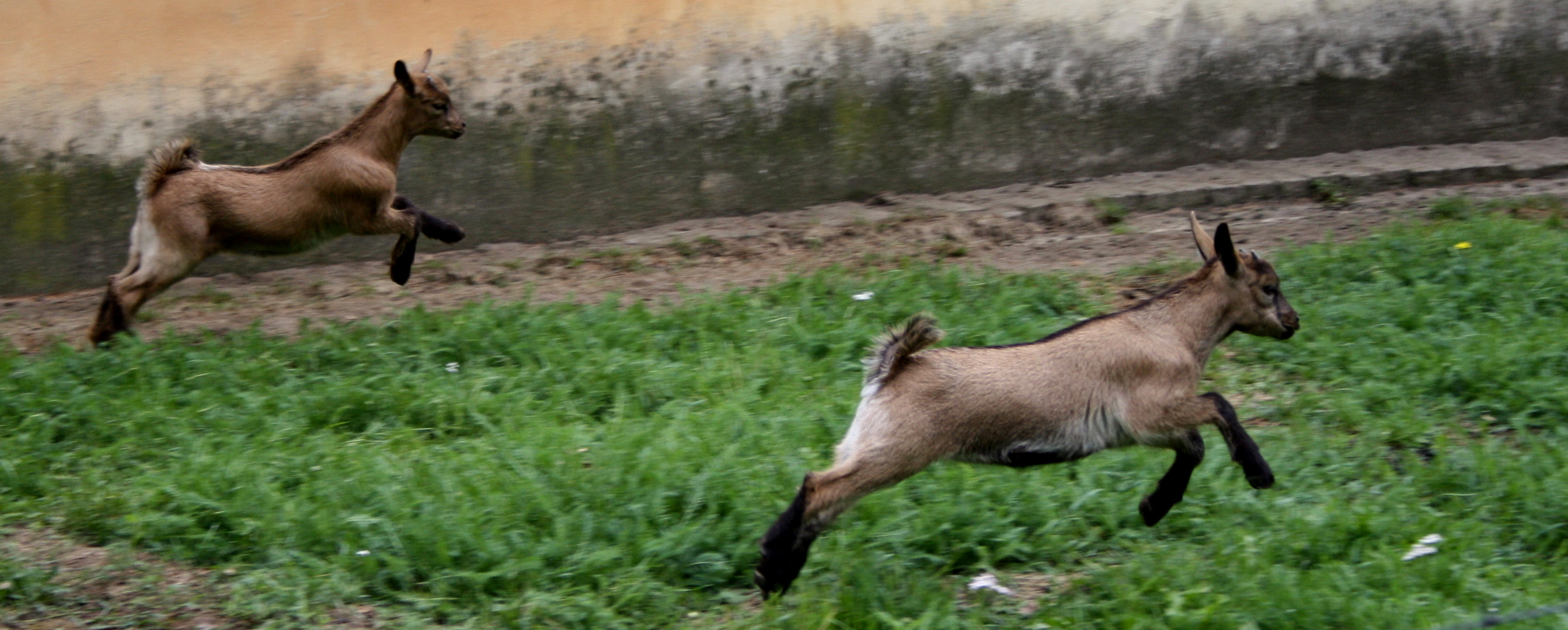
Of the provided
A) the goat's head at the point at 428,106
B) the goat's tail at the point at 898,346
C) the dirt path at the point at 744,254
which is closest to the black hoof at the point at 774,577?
the goat's tail at the point at 898,346

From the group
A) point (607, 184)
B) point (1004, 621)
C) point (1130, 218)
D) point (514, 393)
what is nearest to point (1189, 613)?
point (1004, 621)

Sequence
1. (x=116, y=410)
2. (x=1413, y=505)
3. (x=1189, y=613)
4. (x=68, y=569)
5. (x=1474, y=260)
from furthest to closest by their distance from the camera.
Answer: (x=1474, y=260) < (x=116, y=410) < (x=1413, y=505) < (x=68, y=569) < (x=1189, y=613)

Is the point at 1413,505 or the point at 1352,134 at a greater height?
the point at 1352,134

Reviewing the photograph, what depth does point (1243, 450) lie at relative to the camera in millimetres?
4332

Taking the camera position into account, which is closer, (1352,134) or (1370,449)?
(1370,449)

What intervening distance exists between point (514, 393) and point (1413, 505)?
12.0 ft

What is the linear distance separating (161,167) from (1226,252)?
5.24m

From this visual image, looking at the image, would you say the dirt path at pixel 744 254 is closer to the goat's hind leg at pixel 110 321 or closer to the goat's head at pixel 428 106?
the goat's hind leg at pixel 110 321

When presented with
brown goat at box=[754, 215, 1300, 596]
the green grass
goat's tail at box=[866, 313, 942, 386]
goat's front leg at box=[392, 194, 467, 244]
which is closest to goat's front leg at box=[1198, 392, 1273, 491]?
brown goat at box=[754, 215, 1300, 596]

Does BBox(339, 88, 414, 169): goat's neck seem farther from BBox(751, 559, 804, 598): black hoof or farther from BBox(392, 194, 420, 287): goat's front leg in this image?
BBox(751, 559, 804, 598): black hoof

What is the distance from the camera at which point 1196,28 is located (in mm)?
9273

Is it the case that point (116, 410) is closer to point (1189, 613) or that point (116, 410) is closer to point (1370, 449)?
point (1189, 613)

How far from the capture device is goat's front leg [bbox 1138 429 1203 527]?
438 cm

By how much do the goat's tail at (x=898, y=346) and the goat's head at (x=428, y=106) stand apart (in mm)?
3872
